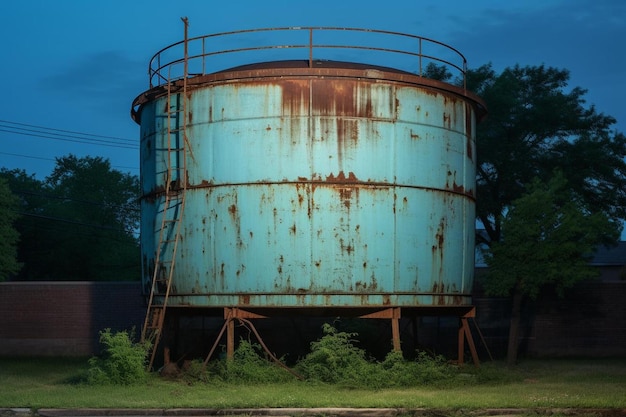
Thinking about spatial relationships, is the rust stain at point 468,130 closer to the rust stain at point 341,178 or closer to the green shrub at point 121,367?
the rust stain at point 341,178

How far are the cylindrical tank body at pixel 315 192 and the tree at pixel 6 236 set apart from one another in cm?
1845

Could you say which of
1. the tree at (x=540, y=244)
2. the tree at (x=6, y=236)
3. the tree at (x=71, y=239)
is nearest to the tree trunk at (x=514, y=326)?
the tree at (x=540, y=244)

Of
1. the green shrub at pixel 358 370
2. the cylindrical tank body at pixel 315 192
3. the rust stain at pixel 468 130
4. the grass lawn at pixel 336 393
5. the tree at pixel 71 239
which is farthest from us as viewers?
the tree at pixel 71 239

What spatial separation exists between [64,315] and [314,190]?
15.5 m

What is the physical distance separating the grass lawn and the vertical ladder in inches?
75.3

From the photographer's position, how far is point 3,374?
919 inches

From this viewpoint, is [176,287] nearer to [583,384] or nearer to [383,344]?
[383,344]

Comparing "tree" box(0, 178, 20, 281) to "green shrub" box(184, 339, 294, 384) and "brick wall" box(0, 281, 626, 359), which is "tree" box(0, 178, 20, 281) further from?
"green shrub" box(184, 339, 294, 384)

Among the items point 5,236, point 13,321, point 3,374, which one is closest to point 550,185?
point 3,374

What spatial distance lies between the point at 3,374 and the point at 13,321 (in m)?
8.36

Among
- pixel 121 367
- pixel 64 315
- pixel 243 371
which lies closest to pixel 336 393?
pixel 243 371

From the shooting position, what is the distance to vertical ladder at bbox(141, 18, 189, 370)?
20.2 meters

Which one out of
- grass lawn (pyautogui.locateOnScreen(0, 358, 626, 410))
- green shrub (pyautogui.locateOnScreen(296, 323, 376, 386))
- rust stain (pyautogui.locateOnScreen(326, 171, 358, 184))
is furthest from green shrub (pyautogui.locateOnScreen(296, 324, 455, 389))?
rust stain (pyautogui.locateOnScreen(326, 171, 358, 184))

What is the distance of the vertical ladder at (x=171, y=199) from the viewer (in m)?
20.2
